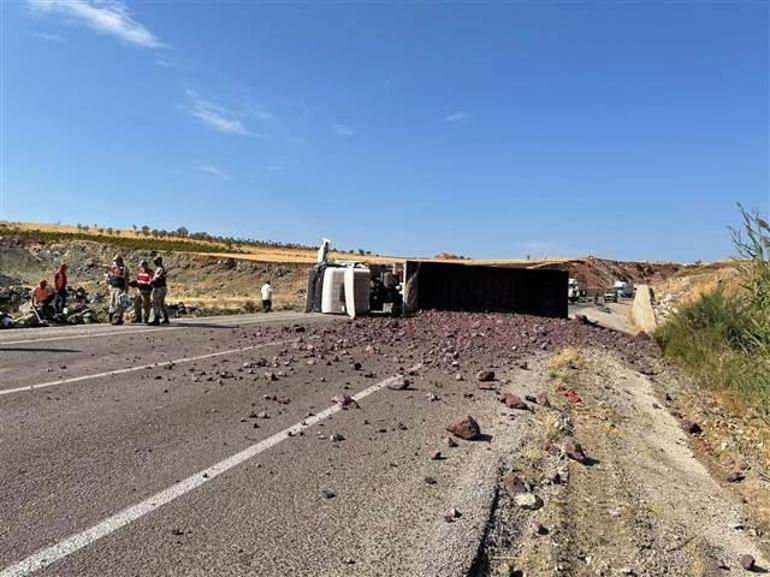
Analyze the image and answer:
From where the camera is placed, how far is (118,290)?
61.8ft

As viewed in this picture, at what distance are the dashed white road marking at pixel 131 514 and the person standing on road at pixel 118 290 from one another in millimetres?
13395

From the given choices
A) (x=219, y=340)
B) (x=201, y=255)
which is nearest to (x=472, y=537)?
(x=219, y=340)

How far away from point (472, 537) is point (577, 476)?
199 cm

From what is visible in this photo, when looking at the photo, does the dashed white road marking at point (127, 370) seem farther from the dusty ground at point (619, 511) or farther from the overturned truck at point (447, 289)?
the overturned truck at point (447, 289)

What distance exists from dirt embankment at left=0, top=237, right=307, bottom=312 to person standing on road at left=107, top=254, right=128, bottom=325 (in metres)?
36.1

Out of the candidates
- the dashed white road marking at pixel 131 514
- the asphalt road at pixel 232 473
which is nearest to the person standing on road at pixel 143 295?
the asphalt road at pixel 232 473

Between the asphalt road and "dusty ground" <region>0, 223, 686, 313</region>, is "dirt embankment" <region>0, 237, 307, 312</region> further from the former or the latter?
the asphalt road

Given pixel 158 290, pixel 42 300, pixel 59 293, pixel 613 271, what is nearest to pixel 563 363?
pixel 158 290

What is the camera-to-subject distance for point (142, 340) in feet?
46.5

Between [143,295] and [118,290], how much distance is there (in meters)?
0.67

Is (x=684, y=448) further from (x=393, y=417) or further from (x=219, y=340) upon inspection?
(x=219, y=340)

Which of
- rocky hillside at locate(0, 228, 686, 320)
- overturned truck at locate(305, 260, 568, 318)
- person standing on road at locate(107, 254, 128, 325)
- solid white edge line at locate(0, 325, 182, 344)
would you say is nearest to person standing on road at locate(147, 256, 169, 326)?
person standing on road at locate(107, 254, 128, 325)

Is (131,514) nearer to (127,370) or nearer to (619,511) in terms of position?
(619,511)

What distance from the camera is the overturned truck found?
2489 cm
